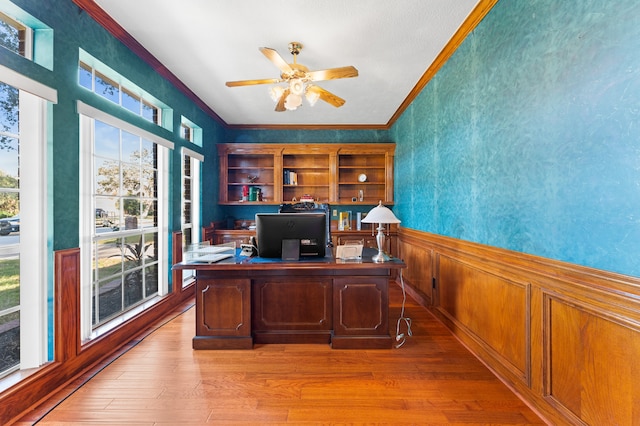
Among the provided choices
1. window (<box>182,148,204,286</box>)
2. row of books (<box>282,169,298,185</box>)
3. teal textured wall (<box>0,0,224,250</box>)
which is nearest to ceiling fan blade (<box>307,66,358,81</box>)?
teal textured wall (<box>0,0,224,250</box>)

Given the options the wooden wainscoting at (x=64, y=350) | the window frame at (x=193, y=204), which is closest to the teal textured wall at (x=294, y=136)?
the window frame at (x=193, y=204)

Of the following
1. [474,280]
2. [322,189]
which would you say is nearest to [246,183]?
[322,189]

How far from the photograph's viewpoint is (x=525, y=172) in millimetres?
1802

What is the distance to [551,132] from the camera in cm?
159

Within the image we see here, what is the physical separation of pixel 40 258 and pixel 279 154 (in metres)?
3.75

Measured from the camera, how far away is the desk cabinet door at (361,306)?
2.46 m

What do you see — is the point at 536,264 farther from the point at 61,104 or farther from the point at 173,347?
the point at 61,104

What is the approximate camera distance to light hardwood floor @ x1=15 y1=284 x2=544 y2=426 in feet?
5.53

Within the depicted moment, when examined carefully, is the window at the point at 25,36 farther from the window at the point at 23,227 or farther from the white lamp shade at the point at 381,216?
the white lamp shade at the point at 381,216

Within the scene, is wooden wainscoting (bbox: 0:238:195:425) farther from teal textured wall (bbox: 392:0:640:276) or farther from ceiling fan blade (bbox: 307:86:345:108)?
teal textured wall (bbox: 392:0:640:276)

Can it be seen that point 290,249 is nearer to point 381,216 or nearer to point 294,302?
point 294,302

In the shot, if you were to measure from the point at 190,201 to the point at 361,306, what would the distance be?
10.1 ft

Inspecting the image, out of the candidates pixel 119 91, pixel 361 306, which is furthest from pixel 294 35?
pixel 361 306

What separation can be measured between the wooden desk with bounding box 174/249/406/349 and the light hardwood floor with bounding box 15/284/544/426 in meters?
0.10
